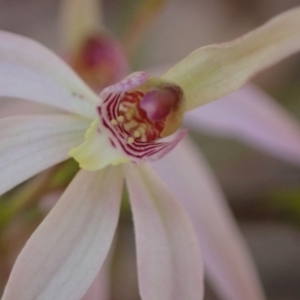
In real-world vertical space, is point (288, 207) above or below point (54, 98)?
below

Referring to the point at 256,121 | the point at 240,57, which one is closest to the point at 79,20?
the point at 256,121

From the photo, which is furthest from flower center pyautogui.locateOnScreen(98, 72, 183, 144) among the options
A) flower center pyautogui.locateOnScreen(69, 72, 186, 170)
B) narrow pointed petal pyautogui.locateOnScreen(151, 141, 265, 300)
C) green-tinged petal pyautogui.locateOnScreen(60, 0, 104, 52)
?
green-tinged petal pyautogui.locateOnScreen(60, 0, 104, 52)

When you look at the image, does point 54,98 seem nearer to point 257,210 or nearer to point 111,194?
point 111,194

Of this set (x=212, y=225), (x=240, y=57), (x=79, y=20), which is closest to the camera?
(x=240, y=57)

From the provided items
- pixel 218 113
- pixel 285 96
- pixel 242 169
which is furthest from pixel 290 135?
pixel 242 169

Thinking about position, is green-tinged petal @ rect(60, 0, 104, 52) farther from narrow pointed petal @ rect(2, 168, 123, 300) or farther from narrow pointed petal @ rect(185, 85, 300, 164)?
narrow pointed petal @ rect(2, 168, 123, 300)

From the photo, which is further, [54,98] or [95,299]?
[95,299]

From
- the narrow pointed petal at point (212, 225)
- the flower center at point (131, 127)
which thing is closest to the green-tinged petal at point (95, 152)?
the flower center at point (131, 127)

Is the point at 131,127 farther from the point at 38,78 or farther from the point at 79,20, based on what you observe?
the point at 79,20
